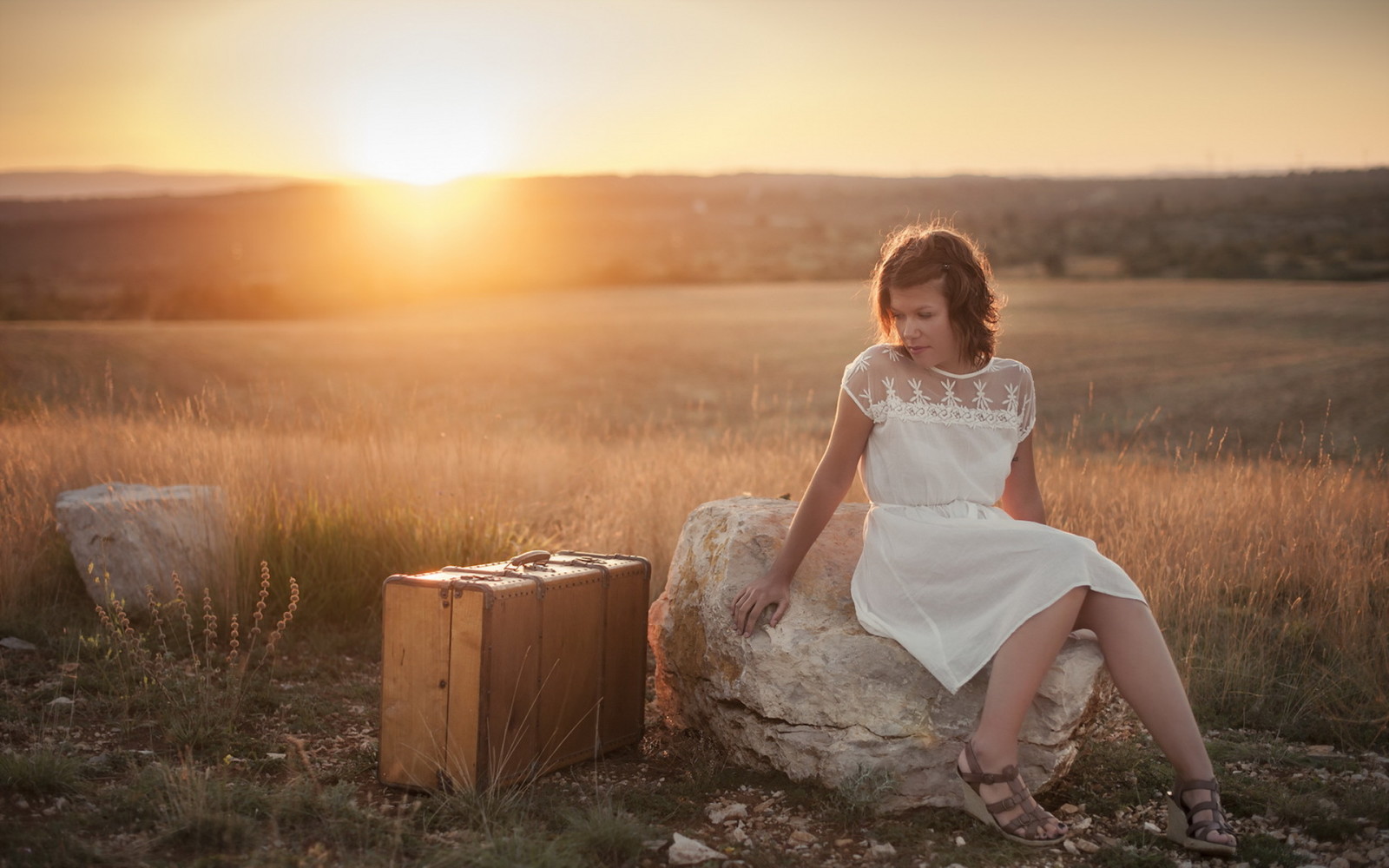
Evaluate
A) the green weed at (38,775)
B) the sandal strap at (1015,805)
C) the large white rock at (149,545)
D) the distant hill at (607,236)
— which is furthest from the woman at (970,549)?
the distant hill at (607,236)

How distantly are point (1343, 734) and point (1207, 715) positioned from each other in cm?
51

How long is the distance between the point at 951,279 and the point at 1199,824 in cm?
180

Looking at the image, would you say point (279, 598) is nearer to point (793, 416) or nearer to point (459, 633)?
point (459, 633)

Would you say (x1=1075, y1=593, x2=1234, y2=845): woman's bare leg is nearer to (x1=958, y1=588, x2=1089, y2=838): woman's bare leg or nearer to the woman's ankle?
(x1=958, y1=588, x2=1089, y2=838): woman's bare leg

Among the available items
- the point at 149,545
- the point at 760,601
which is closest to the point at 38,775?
the point at 760,601


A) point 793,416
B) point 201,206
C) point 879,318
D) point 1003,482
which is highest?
point 201,206

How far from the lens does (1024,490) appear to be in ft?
12.6

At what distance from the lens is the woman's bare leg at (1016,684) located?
316 centimetres

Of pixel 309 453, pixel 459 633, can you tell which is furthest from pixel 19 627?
pixel 459 633

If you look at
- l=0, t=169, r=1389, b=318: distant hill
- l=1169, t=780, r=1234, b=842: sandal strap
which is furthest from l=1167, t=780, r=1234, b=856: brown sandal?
l=0, t=169, r=1389, b=318: distant hill

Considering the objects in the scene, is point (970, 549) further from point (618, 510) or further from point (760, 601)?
point (618, 510)

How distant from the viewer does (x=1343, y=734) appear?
4.43 metres

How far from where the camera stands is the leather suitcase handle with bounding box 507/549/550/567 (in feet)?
12.7

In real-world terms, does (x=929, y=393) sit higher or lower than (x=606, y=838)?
higher
